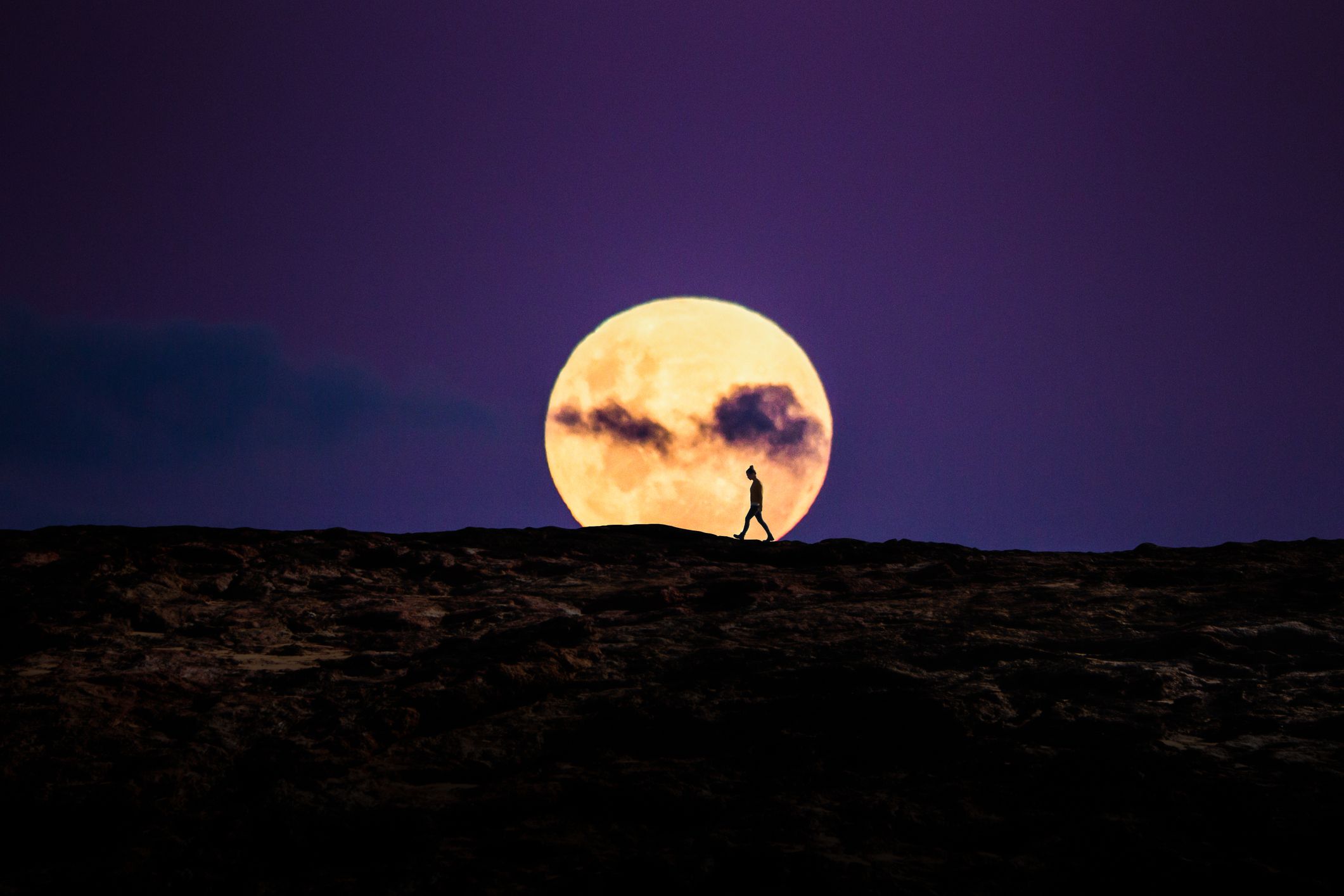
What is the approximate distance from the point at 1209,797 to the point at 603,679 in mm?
5102

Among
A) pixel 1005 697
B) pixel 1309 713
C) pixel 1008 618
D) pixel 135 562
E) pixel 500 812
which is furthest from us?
pixel 135 562

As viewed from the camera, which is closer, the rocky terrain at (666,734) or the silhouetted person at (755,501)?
the rocky terrain at (666,734)

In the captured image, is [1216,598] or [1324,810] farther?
[1216,598]

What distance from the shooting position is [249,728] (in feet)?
26.5

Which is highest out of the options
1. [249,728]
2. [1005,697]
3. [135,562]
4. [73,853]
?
[135,562]

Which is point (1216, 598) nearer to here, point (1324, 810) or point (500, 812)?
point (1324, 810)

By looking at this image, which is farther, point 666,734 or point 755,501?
point 755,501

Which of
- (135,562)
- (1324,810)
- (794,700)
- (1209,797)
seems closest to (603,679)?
(794,700)

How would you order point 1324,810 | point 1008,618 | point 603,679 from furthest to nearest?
point 1008,618 < point 603,679 < point 1324,810

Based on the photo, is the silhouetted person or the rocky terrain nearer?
the rocky terrain

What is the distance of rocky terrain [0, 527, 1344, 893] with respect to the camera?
5.92 metres

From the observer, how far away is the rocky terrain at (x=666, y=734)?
5.92 meters

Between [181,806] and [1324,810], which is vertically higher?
[1324,810]

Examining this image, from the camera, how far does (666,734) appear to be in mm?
7852
